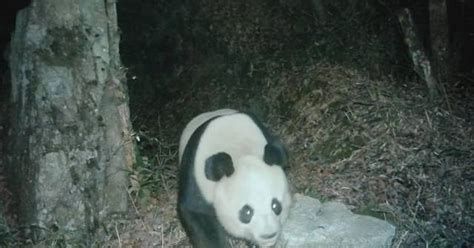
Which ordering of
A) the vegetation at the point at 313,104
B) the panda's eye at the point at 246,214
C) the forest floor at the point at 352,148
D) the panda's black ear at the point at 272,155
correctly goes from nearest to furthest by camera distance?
the panda's eye at the point at 246,214 < the panda's black ear at the point at 272,155 < the forest floor at the point at 352,148 < the vegetation at the point at 313,104

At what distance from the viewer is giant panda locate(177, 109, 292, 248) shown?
17.6 feet

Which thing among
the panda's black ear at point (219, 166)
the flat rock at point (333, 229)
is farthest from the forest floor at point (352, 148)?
the panda's black ear at point (219, 166)

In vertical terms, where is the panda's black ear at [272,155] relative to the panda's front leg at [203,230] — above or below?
above

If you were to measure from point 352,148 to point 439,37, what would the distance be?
1790 millimetres

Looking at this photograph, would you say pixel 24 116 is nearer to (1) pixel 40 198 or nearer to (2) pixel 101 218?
(1) pixel 40 198

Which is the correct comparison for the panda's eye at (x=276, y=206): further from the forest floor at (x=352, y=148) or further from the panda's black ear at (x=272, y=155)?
the forest floor at (x=352, y=148)

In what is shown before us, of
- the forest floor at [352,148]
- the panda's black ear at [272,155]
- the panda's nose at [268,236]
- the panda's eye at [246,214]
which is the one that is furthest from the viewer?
the forest floor at [352,148]

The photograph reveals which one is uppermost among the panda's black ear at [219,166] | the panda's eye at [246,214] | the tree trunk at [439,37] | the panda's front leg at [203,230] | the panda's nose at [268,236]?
the tree trunk at [439,37]

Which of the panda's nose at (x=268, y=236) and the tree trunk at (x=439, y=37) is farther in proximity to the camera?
the tree trunk at (x=439, y=37)

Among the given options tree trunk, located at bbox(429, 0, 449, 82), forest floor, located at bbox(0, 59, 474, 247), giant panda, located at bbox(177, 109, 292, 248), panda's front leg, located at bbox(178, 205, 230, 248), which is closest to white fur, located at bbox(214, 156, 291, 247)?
giant panda, located at bbox(177, 109, 292, 248)

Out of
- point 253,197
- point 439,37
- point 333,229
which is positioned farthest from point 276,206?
point 439,37

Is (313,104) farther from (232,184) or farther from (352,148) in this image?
(232,184)

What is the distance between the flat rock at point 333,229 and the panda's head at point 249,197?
0.19 meters

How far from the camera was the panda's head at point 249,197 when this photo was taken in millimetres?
5320
